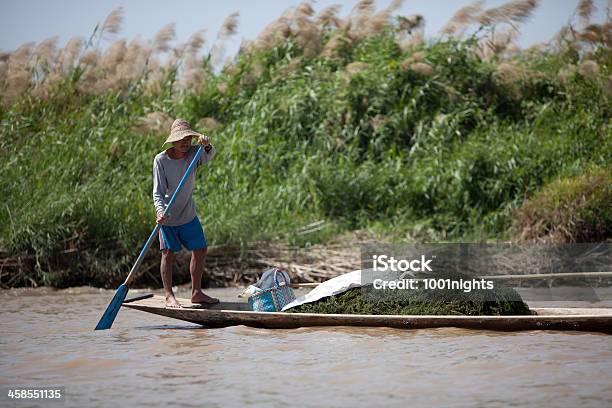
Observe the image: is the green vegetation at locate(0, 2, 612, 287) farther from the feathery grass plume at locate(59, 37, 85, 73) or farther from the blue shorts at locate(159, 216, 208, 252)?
the blue shorts at locate(159, 216, 208, 252)

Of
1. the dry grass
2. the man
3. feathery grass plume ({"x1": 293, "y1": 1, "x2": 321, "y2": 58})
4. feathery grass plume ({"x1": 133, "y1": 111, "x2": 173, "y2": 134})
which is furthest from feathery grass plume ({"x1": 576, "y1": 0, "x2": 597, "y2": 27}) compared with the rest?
the man

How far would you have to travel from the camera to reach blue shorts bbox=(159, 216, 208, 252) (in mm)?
6180

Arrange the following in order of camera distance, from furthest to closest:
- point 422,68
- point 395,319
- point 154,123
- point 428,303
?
1. point 422,68
2. point 154,123
3. point 428,303
4. point 395,319

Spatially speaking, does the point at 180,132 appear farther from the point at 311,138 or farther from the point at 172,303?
the point at 311,138

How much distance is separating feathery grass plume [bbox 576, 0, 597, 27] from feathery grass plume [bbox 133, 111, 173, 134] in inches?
196

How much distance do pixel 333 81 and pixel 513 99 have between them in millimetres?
2041

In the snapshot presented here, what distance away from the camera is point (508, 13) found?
1112cm

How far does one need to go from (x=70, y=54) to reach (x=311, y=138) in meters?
3.00

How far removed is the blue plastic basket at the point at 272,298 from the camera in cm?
595

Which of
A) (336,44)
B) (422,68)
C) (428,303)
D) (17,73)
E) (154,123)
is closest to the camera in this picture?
(428,303)

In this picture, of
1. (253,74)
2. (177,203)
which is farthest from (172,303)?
(253,74)

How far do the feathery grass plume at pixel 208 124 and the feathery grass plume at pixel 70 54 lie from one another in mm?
1792

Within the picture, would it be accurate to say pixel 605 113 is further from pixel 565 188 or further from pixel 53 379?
pixel 53 379

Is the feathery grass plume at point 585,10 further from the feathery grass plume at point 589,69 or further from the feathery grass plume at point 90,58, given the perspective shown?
the feathery grass plume at point 90,58
